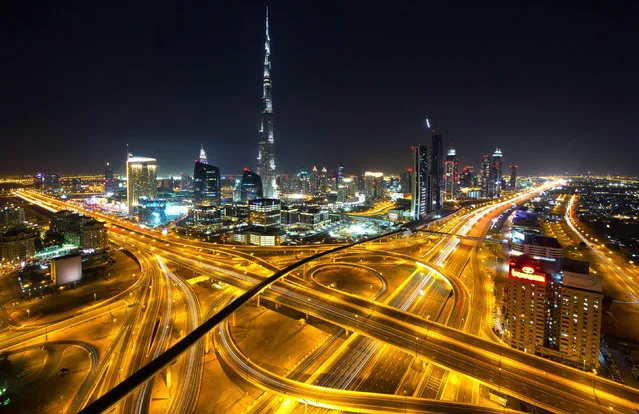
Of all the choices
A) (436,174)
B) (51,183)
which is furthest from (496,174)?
(51,183)

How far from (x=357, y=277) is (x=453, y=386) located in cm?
2068

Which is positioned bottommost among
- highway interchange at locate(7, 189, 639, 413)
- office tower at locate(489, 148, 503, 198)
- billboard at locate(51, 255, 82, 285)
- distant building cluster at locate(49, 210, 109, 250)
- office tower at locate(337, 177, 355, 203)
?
highway interchange at locate(7, 189, 639, 413)

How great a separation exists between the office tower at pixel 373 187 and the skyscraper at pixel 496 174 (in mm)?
53823

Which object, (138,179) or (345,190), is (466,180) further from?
(138,179)

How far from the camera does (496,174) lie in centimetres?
14062

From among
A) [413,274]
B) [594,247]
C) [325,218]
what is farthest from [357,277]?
[594,247]

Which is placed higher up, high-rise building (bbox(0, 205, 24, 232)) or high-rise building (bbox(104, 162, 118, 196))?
high-rise building (bbox(104, 162, 118, 196))

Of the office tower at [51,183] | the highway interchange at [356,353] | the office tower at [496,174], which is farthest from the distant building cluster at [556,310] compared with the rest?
the office tower at [51,183]

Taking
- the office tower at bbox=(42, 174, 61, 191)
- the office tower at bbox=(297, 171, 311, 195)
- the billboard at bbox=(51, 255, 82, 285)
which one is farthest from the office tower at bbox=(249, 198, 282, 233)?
the office tower at bbox=(42, 174, 61, 191)

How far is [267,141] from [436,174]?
63351mm

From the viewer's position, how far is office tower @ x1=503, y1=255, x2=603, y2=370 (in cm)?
2133

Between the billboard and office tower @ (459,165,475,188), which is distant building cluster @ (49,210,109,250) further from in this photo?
office tower @ (459,165,475,188)

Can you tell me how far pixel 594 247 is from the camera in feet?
171

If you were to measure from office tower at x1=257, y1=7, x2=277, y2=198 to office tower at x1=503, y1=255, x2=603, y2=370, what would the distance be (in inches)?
3874
